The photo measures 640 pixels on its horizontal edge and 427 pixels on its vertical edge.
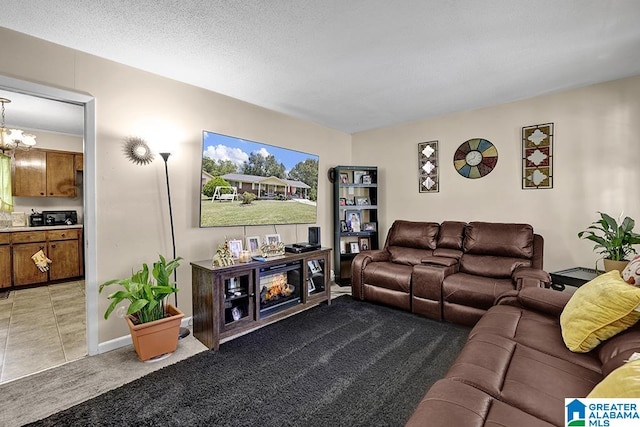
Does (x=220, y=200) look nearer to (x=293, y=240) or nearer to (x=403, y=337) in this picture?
(x=293, y=240)

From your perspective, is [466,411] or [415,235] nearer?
[466,411]

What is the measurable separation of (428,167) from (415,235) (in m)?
1.10

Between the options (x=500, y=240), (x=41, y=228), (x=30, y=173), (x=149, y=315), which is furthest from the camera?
(x=30, y=173)

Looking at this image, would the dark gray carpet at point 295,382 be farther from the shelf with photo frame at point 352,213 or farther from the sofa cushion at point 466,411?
the shelf with photo frame at point 352,213

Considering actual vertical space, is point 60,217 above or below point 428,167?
below

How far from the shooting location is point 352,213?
15.1ft

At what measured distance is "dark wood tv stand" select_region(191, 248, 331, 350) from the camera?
2510 millimetres

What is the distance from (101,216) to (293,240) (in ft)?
7.24

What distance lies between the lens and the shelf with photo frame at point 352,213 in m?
4.40

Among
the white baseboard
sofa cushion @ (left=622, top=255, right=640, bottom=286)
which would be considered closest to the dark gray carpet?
the white baseboard

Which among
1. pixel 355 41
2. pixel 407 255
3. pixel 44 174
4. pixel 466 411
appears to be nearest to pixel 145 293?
pixel 466 411

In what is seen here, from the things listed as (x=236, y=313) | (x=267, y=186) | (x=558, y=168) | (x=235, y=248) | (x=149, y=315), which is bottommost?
(x=236, y=313)

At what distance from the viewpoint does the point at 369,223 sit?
4.62m

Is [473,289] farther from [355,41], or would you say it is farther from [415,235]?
[355,41]
